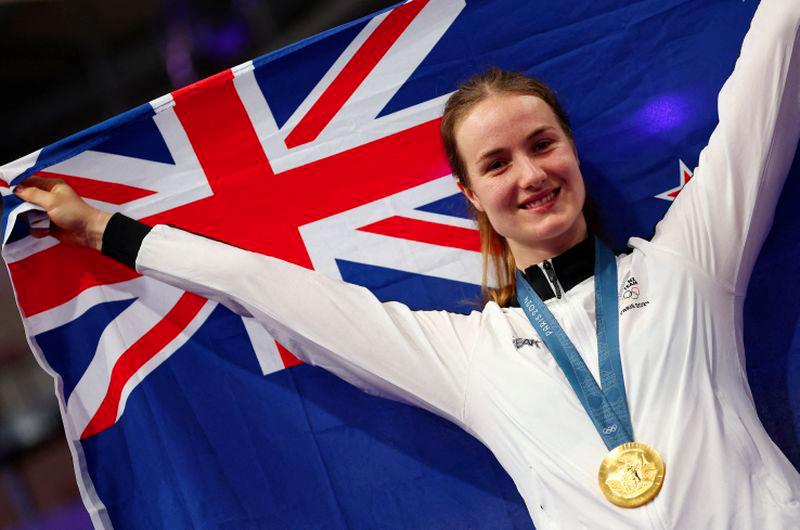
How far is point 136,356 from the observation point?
2285 millimetres

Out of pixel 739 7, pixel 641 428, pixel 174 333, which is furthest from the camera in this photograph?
pixel 174 333

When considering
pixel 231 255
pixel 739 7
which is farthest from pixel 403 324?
pixel 739 7

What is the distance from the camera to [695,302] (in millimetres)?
1741

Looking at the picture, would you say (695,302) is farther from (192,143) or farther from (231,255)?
(192,143)

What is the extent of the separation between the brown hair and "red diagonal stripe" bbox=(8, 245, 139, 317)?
0.95 meters

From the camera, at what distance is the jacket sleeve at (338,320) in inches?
75.7

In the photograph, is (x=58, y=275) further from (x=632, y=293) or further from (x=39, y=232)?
(x=632, y=293)

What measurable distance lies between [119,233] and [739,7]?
1.70 metres

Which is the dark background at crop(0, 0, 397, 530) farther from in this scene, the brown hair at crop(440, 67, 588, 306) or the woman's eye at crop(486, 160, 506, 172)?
the woman's eye at crop(486, 160, 506, 172)

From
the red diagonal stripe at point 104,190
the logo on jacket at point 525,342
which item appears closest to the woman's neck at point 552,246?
the logo on jacket at point 525,342

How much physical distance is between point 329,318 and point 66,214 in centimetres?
79

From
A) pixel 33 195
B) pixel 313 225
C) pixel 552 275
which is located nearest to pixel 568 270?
pixel 552 275

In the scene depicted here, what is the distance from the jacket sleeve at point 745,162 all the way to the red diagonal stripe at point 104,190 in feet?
4.64

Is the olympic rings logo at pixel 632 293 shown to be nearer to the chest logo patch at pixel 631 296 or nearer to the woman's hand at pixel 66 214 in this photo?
the chest logo patch at pixel 631 296
